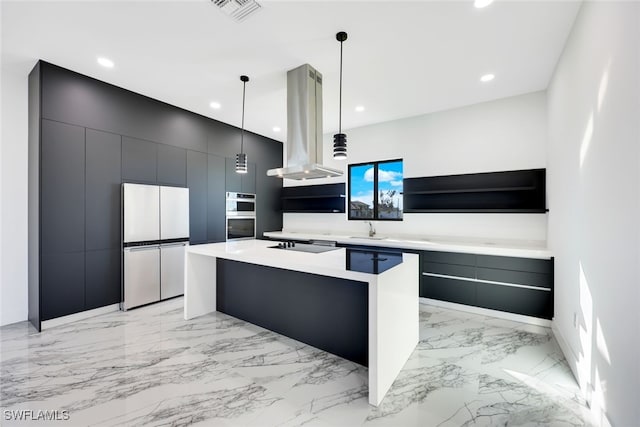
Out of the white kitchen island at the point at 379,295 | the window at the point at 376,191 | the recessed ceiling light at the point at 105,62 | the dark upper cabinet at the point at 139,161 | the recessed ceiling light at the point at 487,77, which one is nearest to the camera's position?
the white kitchen island at the point at 379,295

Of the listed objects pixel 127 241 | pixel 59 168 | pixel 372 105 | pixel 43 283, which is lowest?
pixel 43 283

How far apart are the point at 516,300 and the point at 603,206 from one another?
1.96 meters

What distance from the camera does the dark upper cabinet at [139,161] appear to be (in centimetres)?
367

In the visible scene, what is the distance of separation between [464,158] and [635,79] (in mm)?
2885

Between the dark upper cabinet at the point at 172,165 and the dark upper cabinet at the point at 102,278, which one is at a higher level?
the dark upper cabinet at the point at 172,165

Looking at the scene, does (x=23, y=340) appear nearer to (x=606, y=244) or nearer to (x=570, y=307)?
(x=606, y=244)

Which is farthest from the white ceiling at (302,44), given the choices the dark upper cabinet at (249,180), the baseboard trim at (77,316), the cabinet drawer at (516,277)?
the baseboard trim at (77,316)

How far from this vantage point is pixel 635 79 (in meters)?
1.30

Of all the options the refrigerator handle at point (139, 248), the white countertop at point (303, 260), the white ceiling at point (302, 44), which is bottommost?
A: the refrigerator handle at point (139, 248)

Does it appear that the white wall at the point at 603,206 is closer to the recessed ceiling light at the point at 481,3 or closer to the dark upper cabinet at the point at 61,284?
the recessed ceiling light at the point at 481,3

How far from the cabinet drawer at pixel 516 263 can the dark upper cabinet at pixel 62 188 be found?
15.9 ft

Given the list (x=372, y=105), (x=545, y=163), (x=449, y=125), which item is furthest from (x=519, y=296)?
(x=372, y=105)

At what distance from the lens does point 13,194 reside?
323 centimetres

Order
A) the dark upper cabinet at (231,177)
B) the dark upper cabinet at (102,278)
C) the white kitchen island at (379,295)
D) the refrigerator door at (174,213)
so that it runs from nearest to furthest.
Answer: the white kitchen island at (379,295) < the dark upper cabinet at (102,278) < the refrigerator door at (174,213) < the dark upper cabinet at (231,177)
